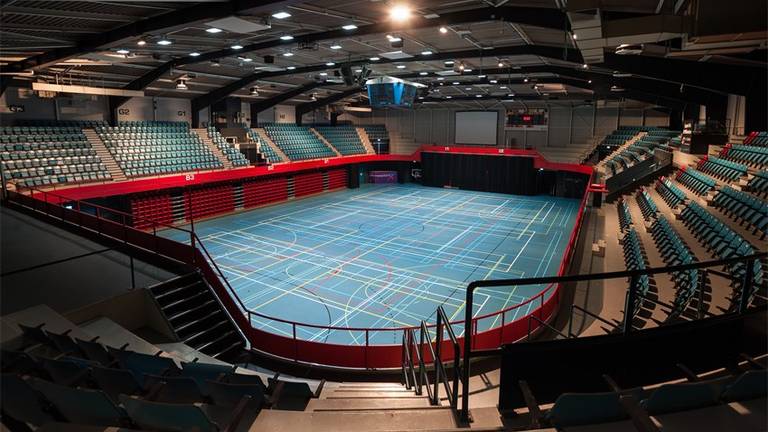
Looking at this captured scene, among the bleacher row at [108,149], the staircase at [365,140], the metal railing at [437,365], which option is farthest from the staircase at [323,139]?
the metal railing at [437,365]

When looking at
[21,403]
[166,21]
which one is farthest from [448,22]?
[21,403]

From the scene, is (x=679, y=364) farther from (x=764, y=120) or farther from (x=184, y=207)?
(x=184, y=207)

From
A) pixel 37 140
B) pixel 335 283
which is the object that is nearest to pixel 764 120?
pixel 335 283

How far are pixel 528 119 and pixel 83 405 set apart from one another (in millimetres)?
38318

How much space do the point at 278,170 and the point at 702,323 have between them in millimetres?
26847

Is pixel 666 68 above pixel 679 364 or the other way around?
above

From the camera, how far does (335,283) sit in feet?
47.1

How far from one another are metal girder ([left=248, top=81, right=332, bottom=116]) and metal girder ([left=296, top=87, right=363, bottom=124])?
4759 mm

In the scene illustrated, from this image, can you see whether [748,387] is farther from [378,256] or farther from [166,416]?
[378,256]

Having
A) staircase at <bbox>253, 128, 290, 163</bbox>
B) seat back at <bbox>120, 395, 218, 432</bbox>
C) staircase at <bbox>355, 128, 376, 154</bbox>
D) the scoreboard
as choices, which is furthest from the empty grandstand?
staircase at <bbox>355, 128, 376, 154</bbox>

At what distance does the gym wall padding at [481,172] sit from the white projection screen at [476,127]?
12.0ft

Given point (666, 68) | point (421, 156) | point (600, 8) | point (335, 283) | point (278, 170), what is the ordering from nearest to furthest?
point (600, 8), point (666, 68), point (335, 283), point (278, 170), point (421, 156)

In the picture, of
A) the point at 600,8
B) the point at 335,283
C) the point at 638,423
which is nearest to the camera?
the point at 638,423

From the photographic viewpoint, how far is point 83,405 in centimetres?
328
